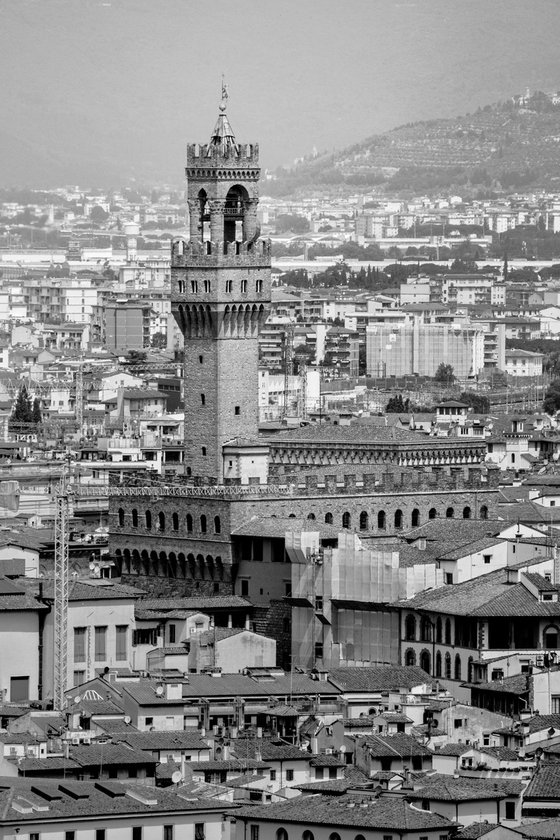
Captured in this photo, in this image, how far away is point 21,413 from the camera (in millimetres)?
119500

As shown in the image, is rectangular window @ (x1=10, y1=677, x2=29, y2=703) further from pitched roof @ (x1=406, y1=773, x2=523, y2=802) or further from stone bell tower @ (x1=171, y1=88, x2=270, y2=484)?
stone bell tower @ (x1=171, y1=88, x2=270, y2=484)

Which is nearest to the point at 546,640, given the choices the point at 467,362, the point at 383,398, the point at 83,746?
the point at 83,746

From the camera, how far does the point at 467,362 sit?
164 metres

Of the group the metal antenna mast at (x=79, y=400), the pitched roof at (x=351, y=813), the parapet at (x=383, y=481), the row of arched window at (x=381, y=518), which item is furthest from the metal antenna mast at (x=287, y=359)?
the pitched roof at (x=351, y=813)

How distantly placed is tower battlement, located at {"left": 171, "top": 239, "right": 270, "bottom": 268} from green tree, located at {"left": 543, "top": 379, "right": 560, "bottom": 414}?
2321 inches

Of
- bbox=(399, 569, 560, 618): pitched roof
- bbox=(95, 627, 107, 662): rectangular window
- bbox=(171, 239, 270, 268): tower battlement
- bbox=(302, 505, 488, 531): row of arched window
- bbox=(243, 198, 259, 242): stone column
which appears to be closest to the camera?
bbox=(399, 569, 560, 618): pitched roof

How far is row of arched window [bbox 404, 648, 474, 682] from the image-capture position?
54.6m

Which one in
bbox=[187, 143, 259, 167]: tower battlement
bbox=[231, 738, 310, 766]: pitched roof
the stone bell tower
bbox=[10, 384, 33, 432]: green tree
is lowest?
bbox=[10, 384, 33, 432]: green tree

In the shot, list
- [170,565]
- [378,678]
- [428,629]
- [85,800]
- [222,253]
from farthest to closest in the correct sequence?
[222,253], [170,565], [428,629], [378,678], [85,800]

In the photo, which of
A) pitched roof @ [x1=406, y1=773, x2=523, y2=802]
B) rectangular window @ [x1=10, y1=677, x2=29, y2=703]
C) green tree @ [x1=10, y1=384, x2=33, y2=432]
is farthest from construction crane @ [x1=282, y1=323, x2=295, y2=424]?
pitched roof @ [x1=406, y1=773, x2=523, y2=802]

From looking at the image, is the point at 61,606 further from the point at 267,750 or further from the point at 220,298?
the point at 220,298

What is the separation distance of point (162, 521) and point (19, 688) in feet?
39.4

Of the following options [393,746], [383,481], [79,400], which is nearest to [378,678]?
[393,746]

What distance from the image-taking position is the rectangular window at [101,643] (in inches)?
2197
